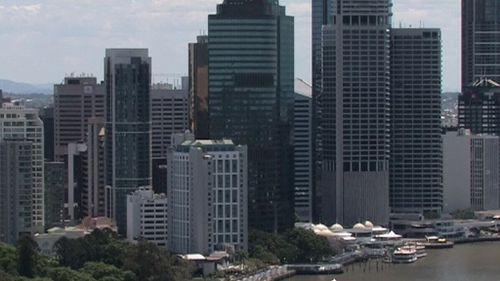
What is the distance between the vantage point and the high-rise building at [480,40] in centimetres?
6109

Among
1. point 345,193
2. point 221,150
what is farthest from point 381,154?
point 221,150

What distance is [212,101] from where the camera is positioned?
140 ft

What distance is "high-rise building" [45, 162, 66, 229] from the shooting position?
43562 millimetres

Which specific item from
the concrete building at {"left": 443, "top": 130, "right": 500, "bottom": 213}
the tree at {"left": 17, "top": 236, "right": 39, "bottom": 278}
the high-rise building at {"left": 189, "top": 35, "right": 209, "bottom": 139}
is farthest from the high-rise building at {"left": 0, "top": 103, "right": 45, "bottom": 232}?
the concrete building at {"left": 443, "top": 130, "right": 500, "bottom": 213}

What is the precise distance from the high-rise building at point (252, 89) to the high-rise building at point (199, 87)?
1.88 meters

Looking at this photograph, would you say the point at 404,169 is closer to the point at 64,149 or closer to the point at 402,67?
the point at 402,67

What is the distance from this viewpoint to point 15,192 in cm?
3934

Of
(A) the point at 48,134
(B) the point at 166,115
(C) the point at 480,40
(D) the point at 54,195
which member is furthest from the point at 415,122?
(C) the point at 480,40

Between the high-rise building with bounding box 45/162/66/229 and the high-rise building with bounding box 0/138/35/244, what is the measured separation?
3.06 m

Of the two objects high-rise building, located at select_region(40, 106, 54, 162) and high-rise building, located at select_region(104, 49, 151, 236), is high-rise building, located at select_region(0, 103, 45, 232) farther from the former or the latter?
high-rise building, located at select_region(40, 106, 54, 162)

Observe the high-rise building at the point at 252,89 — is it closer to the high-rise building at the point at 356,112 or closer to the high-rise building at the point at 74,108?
the high-rise building at the point at 356,112

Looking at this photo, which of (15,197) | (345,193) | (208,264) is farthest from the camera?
(345,193)

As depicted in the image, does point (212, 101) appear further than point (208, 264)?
Yes

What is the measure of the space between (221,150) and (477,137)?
15.2m
